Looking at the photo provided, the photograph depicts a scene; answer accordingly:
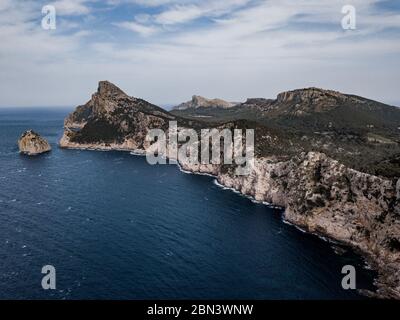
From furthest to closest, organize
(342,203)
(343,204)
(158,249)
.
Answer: (342,203)
(343,204)
(158,249)

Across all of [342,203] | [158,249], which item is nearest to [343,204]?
[342,203]

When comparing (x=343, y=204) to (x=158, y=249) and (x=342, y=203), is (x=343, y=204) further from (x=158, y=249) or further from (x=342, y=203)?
(x=158, y=249)

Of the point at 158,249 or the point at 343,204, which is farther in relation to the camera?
the point at 343,204

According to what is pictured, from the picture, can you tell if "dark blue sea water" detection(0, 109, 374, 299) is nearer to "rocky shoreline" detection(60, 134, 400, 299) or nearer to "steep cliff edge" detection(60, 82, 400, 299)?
"rocky shoreline" detection(60, 134, 400, 299)

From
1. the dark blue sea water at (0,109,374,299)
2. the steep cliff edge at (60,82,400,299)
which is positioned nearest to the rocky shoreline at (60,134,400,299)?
the steep cliff edge at (60,82,400,299)

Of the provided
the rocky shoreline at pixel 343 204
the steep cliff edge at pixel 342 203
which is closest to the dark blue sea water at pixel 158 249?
the rocky shoreline at pixel 343 204

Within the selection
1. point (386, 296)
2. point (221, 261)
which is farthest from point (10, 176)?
point (386, 296)

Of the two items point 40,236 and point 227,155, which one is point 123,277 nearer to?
point 40,236

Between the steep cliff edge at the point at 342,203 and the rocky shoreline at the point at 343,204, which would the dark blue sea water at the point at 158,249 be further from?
the steep cliff edge at the point at 342,203
